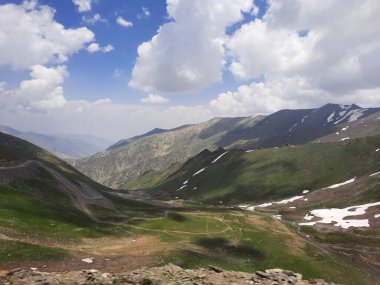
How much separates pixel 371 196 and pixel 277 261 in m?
89.8

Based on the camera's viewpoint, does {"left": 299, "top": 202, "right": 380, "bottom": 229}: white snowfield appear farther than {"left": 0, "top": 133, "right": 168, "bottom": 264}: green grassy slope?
Yes

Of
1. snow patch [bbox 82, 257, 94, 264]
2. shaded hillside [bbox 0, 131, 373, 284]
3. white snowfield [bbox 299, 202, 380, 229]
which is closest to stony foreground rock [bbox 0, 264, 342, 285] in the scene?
shaded hillside [bbox 0, 131, 373, 284]

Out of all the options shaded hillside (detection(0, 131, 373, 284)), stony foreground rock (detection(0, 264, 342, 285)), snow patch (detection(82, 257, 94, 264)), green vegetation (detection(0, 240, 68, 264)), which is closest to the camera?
stony foreground rock (detection(0, 264, 342, 285))

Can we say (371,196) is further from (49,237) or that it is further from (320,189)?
(49,237)

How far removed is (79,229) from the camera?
210ft

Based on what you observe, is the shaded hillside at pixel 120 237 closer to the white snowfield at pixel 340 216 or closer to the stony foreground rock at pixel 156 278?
the stony foreground rock at pixel 156 278

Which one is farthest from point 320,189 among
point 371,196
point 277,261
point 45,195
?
point 45,195

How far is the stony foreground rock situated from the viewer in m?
25.6

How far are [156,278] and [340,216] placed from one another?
115477mm

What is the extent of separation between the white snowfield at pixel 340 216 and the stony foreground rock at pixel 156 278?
95766 millimetres

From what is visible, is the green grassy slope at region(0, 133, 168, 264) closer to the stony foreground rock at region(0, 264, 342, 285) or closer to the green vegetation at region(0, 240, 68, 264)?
the green vegetation at region(0, 240, 68, 264)

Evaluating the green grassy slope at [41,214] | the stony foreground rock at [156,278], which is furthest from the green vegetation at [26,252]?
the stony foreground rock at [156,278]

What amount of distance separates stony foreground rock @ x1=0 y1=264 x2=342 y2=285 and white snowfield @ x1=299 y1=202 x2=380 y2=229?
314 ft

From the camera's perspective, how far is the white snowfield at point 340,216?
117m
